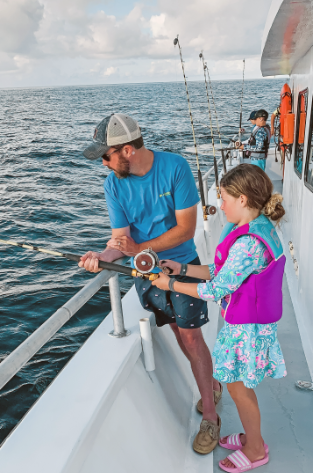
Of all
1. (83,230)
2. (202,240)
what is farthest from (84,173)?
(202,240)

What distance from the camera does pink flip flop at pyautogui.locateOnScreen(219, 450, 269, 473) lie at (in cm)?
204

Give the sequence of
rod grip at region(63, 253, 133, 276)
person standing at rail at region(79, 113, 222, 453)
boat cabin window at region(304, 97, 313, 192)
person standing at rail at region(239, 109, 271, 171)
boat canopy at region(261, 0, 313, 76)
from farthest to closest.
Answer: person standing at rail at region(239, 109, 271, 171) < boat cabin window at region(304, 97, 313, 192) < boat canopy at region(261, 0, 313, 76) < person standing at rail at region(79, 113, 222, 453) < rod grip at region(63, 253, 133, 276)

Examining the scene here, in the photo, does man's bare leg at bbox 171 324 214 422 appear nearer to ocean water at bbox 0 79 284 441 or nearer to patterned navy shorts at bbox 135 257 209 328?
patterned navy shorts at bbox 135 257 209 328

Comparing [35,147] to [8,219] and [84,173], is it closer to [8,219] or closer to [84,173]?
[84,173]

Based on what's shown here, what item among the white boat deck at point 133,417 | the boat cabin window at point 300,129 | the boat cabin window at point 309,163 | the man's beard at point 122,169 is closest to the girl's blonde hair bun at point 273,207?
the man's beard at point 122,169

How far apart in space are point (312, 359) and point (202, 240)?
4.34 ft

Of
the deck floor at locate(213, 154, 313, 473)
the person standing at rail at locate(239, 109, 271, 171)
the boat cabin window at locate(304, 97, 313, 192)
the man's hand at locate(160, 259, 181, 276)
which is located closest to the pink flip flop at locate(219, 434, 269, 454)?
the deck floor at locate(213, 154, 313, 473)

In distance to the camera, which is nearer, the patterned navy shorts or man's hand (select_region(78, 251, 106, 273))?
man's hand (select_region(78, 251, 106, 273))

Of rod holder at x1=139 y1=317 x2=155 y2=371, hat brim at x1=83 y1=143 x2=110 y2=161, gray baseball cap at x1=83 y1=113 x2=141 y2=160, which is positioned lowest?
rod holder at x1=139 y1=317 x2=155 y2=371

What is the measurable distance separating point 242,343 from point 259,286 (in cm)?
29

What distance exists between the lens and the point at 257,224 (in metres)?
1.68

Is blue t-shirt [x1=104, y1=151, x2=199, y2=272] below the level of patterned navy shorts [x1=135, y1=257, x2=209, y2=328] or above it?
above

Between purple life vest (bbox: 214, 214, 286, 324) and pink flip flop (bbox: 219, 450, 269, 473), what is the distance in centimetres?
74

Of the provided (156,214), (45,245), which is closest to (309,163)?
(156,214)
